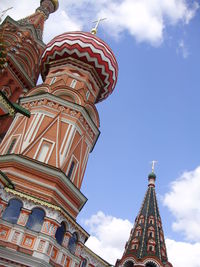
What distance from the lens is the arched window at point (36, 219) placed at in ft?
34.9

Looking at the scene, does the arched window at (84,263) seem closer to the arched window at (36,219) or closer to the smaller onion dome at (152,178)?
the arched window at (36,219)

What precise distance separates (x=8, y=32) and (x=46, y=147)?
9882mm

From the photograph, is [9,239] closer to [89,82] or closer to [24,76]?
[89,82]

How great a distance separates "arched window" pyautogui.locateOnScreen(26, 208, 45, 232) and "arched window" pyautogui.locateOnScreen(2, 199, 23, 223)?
45cm

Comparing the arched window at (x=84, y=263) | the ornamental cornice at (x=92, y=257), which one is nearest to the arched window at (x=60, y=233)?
the ornamental cornice at (x=92, y=257)

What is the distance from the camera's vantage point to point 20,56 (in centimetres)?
1936

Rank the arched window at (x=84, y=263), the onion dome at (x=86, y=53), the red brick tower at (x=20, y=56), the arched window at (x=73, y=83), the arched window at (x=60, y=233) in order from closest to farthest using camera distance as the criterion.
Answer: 1. the arched window at (x=60, y=233)
2. the arched window at (x=84, y=263)
3. the arched window at (x=73, y=83)
4. the onion dome at (x=86, y=53)
5. the red brick tower at (x=20, y=56)

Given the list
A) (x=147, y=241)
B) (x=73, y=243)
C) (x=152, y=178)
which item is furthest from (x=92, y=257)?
(x=152, y=178)

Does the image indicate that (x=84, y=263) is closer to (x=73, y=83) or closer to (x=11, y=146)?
(x=11, y=146)

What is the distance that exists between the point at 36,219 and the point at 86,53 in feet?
29.8

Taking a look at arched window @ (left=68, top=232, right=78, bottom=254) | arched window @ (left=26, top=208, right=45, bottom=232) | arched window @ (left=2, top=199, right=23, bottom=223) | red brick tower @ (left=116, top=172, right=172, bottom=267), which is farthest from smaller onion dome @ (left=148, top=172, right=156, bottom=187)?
arched window @ (left=2, top=199, right=23, bottom=223)

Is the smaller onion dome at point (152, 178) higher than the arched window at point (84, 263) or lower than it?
higher

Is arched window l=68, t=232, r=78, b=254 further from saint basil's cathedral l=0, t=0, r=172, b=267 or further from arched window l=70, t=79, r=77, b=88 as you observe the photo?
arched window l=70, t=79, r=77, b=88

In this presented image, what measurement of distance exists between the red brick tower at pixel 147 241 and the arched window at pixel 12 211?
54.5 ft
